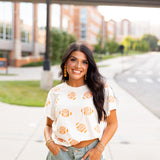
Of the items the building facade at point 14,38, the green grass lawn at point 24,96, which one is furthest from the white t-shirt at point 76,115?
the building facade at point 14,38

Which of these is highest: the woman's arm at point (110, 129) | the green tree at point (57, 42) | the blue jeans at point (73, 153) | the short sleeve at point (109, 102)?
the green tree at point (57, 42)

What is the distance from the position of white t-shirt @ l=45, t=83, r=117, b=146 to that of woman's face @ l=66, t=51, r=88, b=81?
108 millimetres

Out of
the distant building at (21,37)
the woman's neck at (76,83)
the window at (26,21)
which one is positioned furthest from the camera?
the window at (26,21)

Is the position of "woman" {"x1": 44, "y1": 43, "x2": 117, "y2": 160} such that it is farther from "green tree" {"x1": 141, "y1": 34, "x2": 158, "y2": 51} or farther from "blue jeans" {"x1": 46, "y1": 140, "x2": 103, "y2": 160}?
"green tree" {"x1": 141, "y1": 34, "x2": 158, "y2": 51}

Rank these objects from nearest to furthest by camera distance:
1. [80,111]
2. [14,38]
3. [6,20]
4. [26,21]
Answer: [80,111], [6,20], [14,38], [26,21]

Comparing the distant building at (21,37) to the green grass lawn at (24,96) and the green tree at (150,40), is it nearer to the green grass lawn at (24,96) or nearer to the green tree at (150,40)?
the green grass lawn at (24,96)

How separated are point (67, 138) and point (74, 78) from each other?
1.62 ft

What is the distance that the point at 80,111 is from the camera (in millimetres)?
1943

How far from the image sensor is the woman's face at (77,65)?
202cm

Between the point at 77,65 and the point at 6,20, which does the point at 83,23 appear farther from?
the point at 77,65

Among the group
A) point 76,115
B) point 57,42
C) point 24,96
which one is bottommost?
point 24,96

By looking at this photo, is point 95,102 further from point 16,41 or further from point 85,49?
point 16,41

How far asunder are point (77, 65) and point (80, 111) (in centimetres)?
38

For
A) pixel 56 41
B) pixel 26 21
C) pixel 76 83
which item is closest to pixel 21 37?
pixel 26 21
